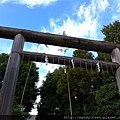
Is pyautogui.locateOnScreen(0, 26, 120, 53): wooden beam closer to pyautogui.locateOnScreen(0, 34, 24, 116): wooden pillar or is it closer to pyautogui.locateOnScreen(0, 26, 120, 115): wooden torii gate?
pyautogui.locateOnScreen(0, 26, 120, 115): wooden torii gate

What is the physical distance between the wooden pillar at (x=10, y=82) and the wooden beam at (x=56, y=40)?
244 mm

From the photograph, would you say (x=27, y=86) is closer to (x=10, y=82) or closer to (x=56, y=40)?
(x=56, y=40)

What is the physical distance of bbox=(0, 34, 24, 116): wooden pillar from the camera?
190cm

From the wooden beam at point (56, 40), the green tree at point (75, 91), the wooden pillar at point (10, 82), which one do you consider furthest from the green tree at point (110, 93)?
the wooden pillar at point (10, 82)

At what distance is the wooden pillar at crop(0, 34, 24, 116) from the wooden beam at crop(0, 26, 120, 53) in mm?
244

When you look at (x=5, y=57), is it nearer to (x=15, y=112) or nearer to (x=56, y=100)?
(x=56, y=100)

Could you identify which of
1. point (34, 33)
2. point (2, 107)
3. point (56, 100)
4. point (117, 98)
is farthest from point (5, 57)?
point (2, 107)

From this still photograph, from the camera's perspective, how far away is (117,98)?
7.28 metres

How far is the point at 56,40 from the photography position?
9.00 ft

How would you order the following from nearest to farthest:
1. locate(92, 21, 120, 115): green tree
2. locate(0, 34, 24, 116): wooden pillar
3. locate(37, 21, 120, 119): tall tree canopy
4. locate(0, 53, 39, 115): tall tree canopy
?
locate(0, 34, 24, 116): wooden pillar → locate(92, 21, 120, 115): green tree → locate(37, 21, 120, 119): tall tree canopy → locate(0, 53, 39, 115): tall tree canopy

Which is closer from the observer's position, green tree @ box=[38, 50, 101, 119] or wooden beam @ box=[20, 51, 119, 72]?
wooden beam @ box=[20, 51, 119, 72]

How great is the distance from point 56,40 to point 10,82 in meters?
1.13

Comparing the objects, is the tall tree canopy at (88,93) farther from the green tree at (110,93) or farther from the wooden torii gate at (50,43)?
the wooden torii gate at (50,43)

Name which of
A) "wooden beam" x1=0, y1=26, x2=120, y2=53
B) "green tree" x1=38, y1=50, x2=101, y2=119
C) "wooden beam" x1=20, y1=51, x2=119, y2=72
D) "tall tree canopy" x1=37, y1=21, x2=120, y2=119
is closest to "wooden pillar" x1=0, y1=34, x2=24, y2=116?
"wooden beam" x1=20, y1=51, x2=119, y2=72
